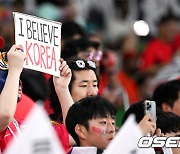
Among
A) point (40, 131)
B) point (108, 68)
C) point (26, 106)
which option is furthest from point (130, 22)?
point (40, 131)

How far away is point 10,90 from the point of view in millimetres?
6324

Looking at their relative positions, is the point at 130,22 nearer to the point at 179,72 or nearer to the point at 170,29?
the point at 170,29

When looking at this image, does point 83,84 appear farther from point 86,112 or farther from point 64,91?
point 86,112

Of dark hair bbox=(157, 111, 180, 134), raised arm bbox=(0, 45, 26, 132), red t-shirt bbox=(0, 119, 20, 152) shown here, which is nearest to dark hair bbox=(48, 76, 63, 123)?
dark hair bbox=(157, 111, 180, 134)

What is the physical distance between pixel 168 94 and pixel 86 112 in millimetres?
2038

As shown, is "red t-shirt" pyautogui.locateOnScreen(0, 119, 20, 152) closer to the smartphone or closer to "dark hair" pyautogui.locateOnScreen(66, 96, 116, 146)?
"dark hair" pyautogui.locateOnScreen(66, 96, 116, 146)

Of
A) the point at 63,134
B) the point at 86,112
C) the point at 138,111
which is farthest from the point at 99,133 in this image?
the point at 138,111

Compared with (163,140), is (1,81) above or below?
above

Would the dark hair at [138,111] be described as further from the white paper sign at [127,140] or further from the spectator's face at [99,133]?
the white paper sign at [127,140]

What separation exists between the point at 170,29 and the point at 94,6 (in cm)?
108

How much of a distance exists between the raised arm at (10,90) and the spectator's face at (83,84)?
1.15 m

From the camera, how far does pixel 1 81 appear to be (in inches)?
266

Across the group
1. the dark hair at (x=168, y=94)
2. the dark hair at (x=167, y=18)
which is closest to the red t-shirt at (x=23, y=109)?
the dark hair at (x=168, y=94)

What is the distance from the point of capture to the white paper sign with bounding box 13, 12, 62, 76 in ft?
22.4
